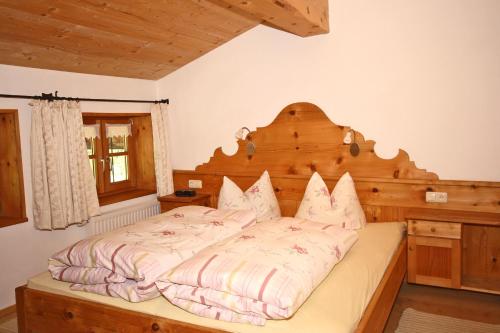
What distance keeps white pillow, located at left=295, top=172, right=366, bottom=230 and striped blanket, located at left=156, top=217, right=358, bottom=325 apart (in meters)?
0.97

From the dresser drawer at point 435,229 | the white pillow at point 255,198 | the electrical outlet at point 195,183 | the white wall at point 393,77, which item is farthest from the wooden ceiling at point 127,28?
the dresser drawer at point 435,229

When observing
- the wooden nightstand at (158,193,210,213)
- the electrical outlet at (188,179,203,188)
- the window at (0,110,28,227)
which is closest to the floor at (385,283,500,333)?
the wooden nightstand at (158,193,210,213)

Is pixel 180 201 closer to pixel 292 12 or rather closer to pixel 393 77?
pixel 292 12

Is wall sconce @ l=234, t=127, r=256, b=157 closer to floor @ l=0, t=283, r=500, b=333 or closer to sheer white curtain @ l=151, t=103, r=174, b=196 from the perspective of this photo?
sheer white curtain @ l=151, t=103, r=174, b=196

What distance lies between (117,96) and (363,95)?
2348mm

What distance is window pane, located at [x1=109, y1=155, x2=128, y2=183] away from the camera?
453 cm

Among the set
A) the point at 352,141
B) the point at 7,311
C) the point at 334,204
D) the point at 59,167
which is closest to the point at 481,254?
the point at 334,204

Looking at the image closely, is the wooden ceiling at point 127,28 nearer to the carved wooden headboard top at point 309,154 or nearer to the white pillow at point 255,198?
the carved wooden headboard top at point 309,154

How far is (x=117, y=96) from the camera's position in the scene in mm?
4211

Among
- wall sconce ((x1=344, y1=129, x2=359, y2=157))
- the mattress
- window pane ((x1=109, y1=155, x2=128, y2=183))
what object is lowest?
the mattress

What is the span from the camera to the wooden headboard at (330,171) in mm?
3359

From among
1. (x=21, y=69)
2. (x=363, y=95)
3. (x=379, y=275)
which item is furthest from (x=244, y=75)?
(x=379, y=275)

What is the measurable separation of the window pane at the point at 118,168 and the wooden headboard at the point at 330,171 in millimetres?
796

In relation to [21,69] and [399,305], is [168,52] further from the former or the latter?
[399,305]
